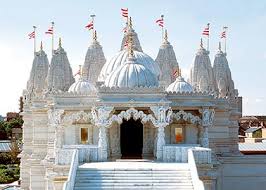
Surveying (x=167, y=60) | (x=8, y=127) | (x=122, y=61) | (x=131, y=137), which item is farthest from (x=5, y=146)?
(x=131, y=137)

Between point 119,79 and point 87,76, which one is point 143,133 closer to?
point 119,79

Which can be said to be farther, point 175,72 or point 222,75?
point 222,75

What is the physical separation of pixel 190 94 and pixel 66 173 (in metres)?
8.05

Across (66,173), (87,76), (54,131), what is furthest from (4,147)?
(66,173)

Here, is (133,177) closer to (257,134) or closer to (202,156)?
(202,156)

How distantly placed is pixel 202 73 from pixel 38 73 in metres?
11.1

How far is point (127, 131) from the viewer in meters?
30.1

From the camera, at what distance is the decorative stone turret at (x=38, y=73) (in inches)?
1478

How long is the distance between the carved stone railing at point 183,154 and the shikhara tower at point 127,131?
Result: 0.15 feet

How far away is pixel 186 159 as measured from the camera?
Result: 2470 centimetres

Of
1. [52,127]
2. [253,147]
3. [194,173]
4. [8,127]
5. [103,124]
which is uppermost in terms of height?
[103,124]

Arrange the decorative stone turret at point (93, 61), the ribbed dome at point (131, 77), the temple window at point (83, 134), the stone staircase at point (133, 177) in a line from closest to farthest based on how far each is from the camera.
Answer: the stone staircase at point (133, 177) → the ribbed dome at point (131, 77) → the temple window at point (83, 134) → the decorative stone turret at point (93, 61)

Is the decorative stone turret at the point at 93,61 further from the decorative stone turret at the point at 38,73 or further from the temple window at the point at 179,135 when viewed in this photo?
the temple window at the point at 179,135

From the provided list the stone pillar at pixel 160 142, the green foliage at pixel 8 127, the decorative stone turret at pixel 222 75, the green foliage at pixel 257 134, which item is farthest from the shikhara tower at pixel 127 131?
the green foliage at pixel 8 127
